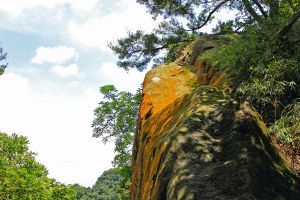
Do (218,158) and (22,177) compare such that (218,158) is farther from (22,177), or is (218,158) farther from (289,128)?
(22,177)

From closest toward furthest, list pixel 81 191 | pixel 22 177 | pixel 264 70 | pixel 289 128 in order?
1. pixel 289 128
2. pixel 264 70
3. pixel 22 177
4. pixel 81 191

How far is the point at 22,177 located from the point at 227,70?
17054mm

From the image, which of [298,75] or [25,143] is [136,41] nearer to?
[298,75]

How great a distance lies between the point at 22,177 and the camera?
68.9ft

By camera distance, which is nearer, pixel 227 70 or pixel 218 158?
pixel 218 158

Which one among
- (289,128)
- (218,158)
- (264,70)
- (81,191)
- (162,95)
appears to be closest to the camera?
(218,158)

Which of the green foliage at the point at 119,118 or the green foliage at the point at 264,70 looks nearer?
the green foliage at the point at 264,70

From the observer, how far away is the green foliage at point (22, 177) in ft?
65.8

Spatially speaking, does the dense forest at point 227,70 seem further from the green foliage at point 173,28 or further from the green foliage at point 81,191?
the green foliage at point 81,191

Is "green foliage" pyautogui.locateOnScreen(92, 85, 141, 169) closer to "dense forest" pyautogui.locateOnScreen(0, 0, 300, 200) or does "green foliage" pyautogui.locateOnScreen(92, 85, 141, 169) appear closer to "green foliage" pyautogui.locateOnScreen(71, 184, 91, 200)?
"dense forest" pyautogui.locateOnScreen(0, 0, 300, 200)

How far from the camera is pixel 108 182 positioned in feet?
412

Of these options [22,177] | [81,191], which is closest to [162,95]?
[22,177]

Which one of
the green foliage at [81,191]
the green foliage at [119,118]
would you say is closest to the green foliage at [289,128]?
the green foliage at [119,118]

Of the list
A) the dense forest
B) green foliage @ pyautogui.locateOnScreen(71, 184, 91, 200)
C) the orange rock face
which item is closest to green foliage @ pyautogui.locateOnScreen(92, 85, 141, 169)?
the dense forest
